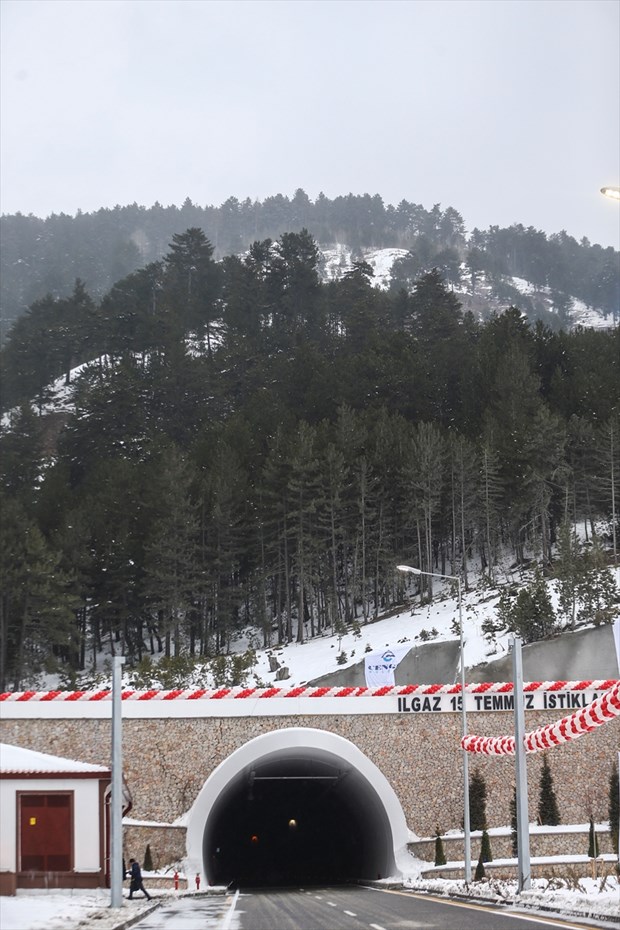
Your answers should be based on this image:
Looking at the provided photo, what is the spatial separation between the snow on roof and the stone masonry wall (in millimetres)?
5053

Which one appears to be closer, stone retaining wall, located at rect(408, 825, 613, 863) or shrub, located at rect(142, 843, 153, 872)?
shrub, located at rect(142, 843, 153, 872)

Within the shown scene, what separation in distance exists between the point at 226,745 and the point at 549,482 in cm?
3914

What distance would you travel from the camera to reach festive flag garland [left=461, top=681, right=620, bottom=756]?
71.6ft

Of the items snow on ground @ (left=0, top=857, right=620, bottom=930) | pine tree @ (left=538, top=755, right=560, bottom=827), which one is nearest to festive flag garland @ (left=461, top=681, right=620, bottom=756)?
snow on ground @ (left=0, top=857, right=620, bottom=930)

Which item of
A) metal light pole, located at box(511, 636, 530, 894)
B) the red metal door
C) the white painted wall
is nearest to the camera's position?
metal light pole, located at box(511, 636, 530, 894)

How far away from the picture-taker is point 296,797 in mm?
52000

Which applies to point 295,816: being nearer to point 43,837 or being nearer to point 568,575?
point 568,575

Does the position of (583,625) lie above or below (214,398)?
below

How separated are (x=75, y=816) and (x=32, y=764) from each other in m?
1.76

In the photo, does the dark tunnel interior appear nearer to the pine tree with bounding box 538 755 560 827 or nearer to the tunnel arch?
the tunnel arch

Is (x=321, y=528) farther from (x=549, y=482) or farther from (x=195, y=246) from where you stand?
(x=195, y=246)

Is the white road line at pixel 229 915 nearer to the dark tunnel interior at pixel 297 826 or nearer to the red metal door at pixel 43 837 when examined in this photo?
the red metal door at pixel 43 837

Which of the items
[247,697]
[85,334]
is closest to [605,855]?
[247,697]

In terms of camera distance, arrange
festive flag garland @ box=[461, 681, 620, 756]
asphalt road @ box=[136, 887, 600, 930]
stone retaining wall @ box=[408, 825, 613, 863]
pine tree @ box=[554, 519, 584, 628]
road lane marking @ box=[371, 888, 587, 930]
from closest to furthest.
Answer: road lane marking @ box=[371, 888, 587, 930], asphalt road @ box=[136, 887, 600, 930], festive flag garland @ box=[461, 681, 620, 756], stone retaining wall @ box=[408, 825, 613, 863], pine tree @ box=[554, 519, 584, 628]
